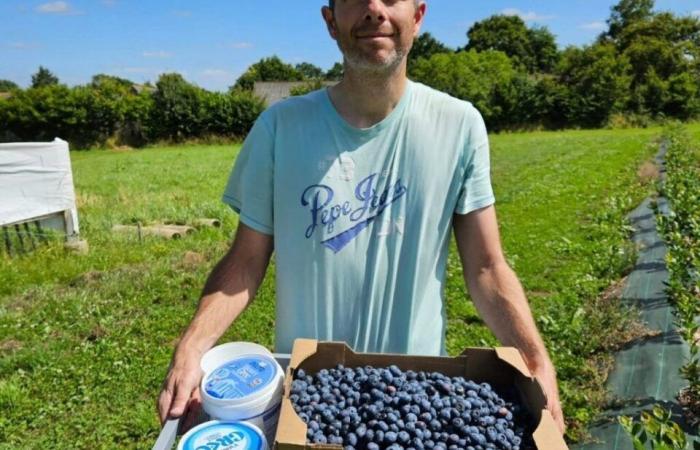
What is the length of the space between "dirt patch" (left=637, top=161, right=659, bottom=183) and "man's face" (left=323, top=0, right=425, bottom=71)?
13.3 metres

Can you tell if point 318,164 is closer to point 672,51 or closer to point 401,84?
point 401,84

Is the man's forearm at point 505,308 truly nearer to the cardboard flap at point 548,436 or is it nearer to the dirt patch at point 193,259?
the cardboard flap at point 548,436

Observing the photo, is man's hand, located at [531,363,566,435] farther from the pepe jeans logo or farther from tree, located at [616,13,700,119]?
tree, located at [616,13,700,119]

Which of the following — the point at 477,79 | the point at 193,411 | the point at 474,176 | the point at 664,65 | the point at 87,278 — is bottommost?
the point at 87,278

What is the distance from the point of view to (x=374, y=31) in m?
1.86

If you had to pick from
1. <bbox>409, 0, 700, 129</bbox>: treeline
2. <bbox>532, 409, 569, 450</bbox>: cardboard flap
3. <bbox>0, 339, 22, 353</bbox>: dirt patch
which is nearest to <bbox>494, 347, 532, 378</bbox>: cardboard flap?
<bbox>532, 409, 569, 450</bbox>: cardboard flap

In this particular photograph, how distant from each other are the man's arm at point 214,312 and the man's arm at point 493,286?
2.40 ft

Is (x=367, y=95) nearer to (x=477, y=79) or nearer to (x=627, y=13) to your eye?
(x=477, y=79)

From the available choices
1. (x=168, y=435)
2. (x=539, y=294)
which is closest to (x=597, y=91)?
(x=539, y=294)

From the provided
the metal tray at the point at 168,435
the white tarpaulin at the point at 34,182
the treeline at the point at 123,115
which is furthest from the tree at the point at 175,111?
the metal tray at the point at 168,435

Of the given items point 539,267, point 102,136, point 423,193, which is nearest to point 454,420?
point 423,193

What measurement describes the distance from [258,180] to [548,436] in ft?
4.19

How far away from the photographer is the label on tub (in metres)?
1.51

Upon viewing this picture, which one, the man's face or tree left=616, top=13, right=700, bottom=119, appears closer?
the man's face
